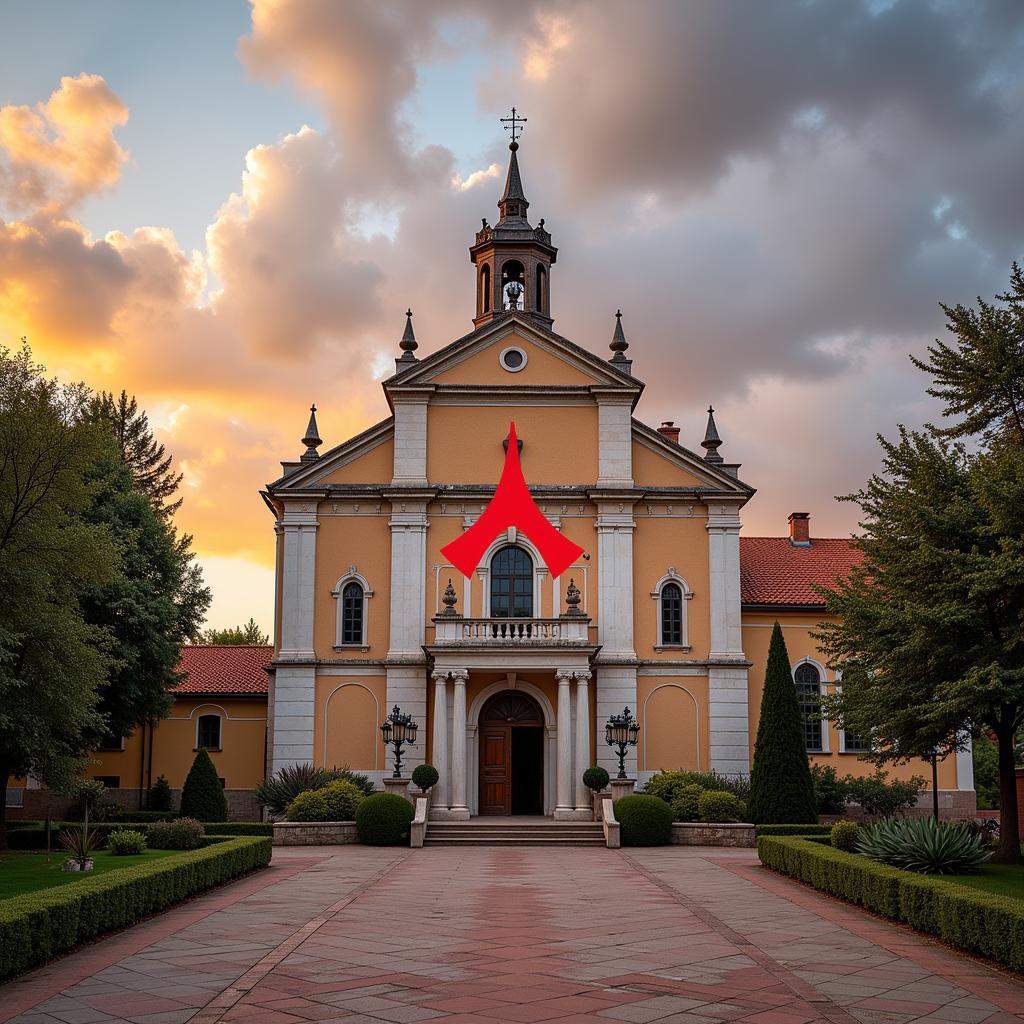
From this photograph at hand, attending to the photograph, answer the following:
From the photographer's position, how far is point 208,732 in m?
41.0

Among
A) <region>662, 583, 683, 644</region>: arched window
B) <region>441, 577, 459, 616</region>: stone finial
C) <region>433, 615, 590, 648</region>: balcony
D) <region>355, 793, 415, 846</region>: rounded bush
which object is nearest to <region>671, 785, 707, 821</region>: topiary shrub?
A: <region>433, 615, 590, 648</region>: balcony

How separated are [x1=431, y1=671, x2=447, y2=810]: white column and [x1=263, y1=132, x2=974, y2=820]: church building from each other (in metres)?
0.12

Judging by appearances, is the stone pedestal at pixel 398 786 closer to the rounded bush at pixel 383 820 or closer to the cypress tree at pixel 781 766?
the rounded bush at pixel 383 820

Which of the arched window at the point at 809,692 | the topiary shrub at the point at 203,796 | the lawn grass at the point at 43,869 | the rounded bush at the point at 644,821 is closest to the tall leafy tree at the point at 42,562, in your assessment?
the lawn grass at the point at 43,869

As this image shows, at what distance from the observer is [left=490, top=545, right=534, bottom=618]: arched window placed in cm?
3553

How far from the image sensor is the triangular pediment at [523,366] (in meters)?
36.4

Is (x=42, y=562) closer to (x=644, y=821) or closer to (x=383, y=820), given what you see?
(x=383, y=820)

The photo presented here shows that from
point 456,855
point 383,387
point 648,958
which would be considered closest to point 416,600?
point 383,387

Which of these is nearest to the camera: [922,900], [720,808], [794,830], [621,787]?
[922,900]

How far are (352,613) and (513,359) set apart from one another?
30.1ft

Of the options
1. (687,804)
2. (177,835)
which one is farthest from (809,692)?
(177,835)

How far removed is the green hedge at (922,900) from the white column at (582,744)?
10868mm

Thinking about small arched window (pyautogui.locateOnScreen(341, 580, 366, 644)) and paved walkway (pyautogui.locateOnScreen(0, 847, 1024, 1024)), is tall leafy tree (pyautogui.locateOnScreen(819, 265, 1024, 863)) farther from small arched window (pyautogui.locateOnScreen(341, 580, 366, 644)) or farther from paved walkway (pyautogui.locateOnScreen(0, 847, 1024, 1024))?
small arched window (pyautogui.locateOnScreen(341, 580, 366, 644))

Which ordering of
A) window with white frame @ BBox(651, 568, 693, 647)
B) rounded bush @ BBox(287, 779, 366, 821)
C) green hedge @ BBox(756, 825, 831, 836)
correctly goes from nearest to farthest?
green hedge @ BBox(756, 825, 831, 836), rounded bush @ BBox(287, 779, 366, 821), window with white frame @ BBox(651, 568, 693, 647)
